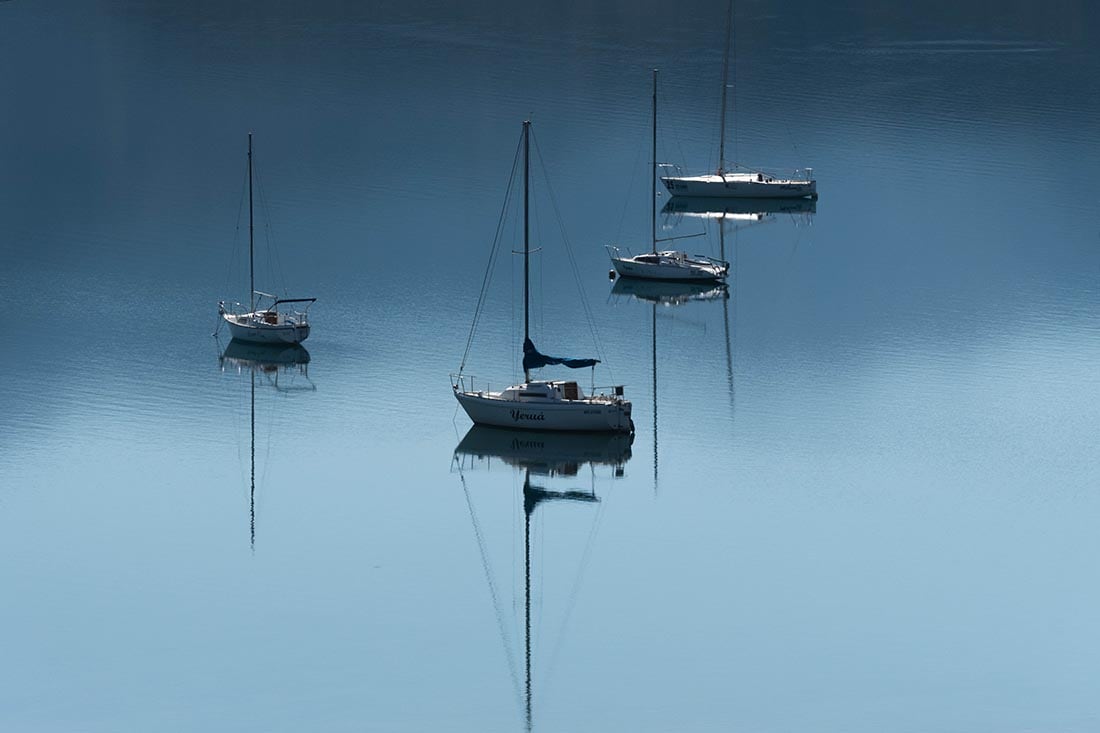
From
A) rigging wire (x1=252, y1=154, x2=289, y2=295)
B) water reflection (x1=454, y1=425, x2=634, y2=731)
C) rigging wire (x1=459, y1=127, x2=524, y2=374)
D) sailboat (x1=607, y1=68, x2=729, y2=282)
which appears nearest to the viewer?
water reflection (x1=454, y1=425, x2=634, y2=731)

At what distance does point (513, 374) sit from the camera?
35.3m

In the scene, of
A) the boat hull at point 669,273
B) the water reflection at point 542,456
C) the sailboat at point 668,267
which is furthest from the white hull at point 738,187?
the water reflection at point 542,456

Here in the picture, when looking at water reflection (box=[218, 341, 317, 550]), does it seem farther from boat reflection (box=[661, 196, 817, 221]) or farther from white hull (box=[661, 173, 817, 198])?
white hull (box=[661, 173, 817, 198])

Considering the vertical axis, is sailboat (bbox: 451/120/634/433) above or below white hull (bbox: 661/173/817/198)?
below

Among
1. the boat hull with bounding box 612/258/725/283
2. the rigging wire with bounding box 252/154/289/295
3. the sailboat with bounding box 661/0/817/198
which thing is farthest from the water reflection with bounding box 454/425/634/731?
the sailboat with bounding box 661/0/817/198

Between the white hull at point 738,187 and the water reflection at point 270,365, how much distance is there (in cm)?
1505

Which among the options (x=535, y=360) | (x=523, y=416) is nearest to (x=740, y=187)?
(x=535, y=360)

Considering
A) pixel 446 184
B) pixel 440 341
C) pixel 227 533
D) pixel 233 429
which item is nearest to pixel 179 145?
pixel 446 184

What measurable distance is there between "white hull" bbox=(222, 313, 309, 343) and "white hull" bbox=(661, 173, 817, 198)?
589 inches

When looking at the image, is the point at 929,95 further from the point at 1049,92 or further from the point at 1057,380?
the point at 1057,380

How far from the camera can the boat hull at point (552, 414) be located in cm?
3234

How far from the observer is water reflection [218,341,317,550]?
35469 millimetres

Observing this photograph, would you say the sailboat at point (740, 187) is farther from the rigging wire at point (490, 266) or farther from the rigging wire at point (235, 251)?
the rigging wire at point (235, 251)

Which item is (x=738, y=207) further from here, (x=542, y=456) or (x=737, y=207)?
(x=542, y=456)
